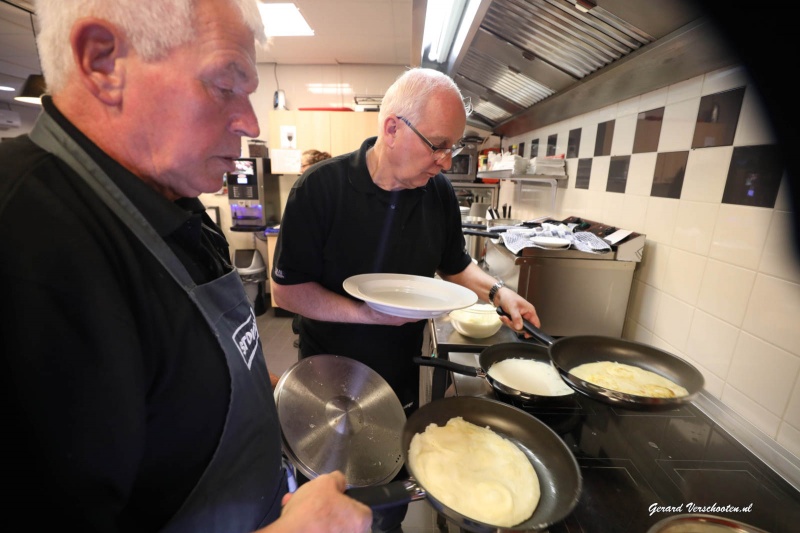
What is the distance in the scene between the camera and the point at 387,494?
622 mm

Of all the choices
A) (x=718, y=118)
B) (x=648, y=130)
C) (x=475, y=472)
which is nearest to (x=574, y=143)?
(x=648, y=130)

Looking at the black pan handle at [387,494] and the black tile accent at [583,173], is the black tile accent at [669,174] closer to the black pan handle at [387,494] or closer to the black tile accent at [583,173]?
the black tile accent at [583,173]

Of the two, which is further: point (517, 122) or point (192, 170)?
point (517, 122)

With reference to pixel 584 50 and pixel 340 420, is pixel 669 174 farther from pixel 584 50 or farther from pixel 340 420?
pixel 340 420

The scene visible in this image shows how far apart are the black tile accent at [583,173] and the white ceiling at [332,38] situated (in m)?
1.13

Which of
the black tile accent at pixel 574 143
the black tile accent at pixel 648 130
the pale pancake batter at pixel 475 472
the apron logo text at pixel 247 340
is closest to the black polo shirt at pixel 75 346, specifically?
the apron logo text at pixel 247 340

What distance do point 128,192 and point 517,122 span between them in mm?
3074

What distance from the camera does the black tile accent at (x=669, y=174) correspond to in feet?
→ 4.45

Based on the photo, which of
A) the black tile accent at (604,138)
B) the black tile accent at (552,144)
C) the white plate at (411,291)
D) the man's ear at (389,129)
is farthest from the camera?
the black tile accent at (552,144)

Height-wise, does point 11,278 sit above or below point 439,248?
above

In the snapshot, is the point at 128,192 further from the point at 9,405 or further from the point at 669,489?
the point at 669,489

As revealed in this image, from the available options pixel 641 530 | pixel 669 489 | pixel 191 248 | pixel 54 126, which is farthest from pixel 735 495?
pixel 54 126

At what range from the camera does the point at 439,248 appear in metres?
1.45

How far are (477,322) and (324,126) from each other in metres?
3.55
